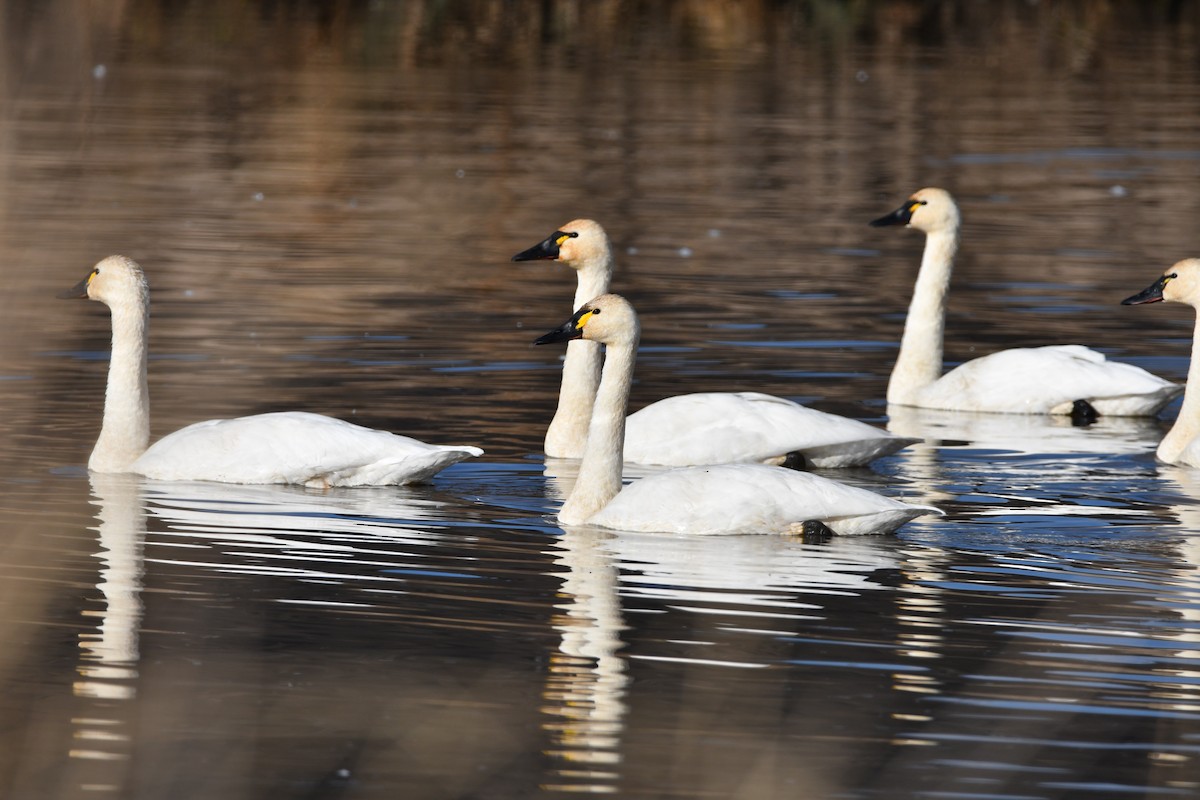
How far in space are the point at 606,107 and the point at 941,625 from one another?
25.5 m

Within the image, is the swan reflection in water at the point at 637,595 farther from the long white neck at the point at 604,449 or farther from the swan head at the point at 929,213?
the swan head at the point at 929,213

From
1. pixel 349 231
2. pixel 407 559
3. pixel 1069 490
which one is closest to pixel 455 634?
pixel 407 559

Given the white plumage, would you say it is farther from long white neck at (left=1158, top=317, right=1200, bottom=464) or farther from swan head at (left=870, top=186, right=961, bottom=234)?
swan head at (left=870, top=186, right=961, bottom=234)

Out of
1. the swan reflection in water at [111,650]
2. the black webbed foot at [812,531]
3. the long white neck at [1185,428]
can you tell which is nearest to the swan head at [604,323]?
the black webbed foot at [812,531]

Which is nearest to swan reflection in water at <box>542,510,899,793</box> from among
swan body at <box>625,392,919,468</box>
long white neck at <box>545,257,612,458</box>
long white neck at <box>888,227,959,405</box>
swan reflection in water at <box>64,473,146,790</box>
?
swan reflection in water at <box>64,473,146,790</box>

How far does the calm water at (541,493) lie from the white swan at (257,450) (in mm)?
192

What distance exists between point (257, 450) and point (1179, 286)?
5.88 metres

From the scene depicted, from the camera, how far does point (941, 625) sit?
8.28m

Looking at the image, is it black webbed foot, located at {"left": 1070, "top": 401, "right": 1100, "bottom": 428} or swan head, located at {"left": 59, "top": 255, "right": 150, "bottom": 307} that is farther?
black webbed foot, located at {"left": 1070, "top": 401, "right": 1100, "bottom": 428}

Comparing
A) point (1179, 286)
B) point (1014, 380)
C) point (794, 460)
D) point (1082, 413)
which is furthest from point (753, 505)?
point (1179, 286)

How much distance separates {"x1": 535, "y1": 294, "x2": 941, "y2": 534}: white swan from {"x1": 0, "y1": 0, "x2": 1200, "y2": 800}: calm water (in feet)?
0.39

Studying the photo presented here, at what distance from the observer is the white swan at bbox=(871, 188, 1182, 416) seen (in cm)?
1373

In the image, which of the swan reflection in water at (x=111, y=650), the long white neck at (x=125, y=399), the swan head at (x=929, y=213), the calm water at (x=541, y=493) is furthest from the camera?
the swan head at (x=929, y=213)

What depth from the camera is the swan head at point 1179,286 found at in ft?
44.9
